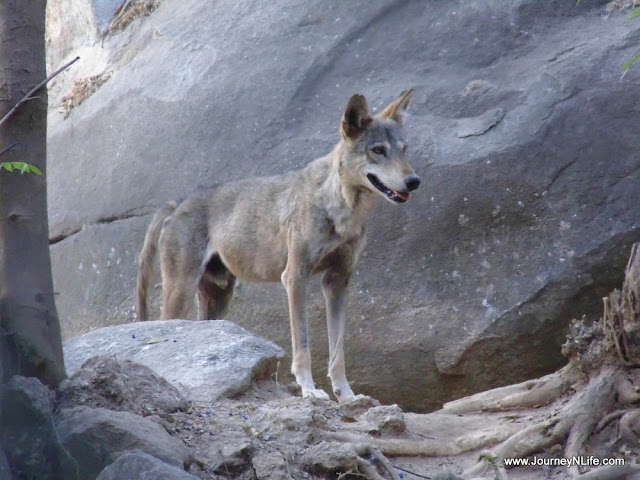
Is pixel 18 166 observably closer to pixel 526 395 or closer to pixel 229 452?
pixel 229 452

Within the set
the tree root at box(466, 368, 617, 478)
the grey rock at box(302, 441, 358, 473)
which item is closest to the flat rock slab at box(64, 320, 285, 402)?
the grey rock at box(302, 441, 358, 473)

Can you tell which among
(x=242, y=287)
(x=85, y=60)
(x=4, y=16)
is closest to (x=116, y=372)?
(x=4, y=16)

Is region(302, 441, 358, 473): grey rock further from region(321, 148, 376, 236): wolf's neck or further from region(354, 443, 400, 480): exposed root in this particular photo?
region(321, 148, 376, 236): wolf's neck

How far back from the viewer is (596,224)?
7715 mm

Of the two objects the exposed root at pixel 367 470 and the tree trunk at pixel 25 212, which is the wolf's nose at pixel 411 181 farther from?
the tree trunk at pixel 25 212

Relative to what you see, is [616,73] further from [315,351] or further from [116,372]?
[116,372]

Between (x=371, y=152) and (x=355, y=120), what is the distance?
0.31m

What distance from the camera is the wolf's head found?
23.4ft

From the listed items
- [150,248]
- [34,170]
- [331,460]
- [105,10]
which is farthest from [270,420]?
[105,10]

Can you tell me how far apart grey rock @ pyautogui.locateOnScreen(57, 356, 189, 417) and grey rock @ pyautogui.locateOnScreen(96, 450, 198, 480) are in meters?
0.63

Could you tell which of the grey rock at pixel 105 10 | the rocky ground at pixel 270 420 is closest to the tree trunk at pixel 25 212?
the rocky ground at pixel 270 420

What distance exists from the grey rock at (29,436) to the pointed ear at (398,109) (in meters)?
4.66

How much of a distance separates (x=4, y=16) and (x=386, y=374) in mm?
5255

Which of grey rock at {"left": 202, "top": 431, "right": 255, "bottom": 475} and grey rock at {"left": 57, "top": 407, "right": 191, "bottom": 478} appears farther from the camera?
grey rock at {"left": 202, "top": 431, "right": 255, "bottom": 475}
